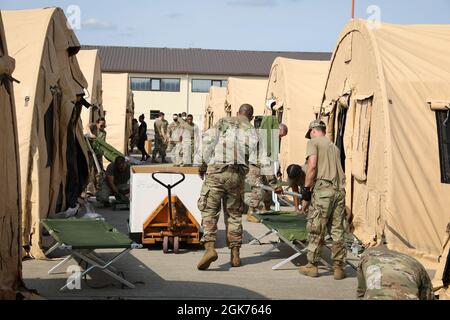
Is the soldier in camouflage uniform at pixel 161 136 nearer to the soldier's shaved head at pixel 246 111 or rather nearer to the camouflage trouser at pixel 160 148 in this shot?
the camouflage trouser at pixel 160 148

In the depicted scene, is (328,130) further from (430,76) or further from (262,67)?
(262,67)

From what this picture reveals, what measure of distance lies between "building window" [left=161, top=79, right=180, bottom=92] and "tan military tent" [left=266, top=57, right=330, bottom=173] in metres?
33.5

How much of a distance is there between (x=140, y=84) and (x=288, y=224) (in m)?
42.7

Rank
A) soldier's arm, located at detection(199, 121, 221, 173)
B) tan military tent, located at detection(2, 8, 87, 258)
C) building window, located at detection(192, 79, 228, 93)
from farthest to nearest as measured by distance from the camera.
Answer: building window, located at detection(192, 79, 228, 93) < tan military tent, located at detection(2, 8, 87, 258) < soldier's arm, located at detection(199, 121, 221, 173)

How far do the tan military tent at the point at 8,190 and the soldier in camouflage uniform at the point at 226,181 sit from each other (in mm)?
2695

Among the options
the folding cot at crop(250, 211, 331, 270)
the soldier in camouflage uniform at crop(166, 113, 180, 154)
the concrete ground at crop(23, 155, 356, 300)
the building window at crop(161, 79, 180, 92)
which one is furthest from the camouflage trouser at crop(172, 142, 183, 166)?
the building window at crop(161, 79, 180, 92)

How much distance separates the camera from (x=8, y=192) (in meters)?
6.36

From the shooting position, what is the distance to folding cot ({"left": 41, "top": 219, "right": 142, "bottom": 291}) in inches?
281

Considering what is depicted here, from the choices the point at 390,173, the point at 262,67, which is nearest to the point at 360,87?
the point at 390,173

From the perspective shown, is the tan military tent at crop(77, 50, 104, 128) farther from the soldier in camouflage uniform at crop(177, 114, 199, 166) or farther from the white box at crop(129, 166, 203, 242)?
the white box at crop(129, 166, 203, 242)

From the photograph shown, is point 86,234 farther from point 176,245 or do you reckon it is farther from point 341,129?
point 341,129

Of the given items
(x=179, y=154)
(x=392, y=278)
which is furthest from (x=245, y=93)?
(x=392, y=278)

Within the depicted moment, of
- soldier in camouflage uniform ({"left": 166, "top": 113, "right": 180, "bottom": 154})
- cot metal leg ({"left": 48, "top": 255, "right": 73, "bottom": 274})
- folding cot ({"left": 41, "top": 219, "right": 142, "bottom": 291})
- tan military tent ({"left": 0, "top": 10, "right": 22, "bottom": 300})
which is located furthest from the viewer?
soldier in camouflage uniform ({"left": 166, "top": 113, "right": 180, "bottom": 154})

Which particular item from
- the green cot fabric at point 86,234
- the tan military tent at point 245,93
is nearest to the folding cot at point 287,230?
Answer: the green cot fabric at point 86,234
